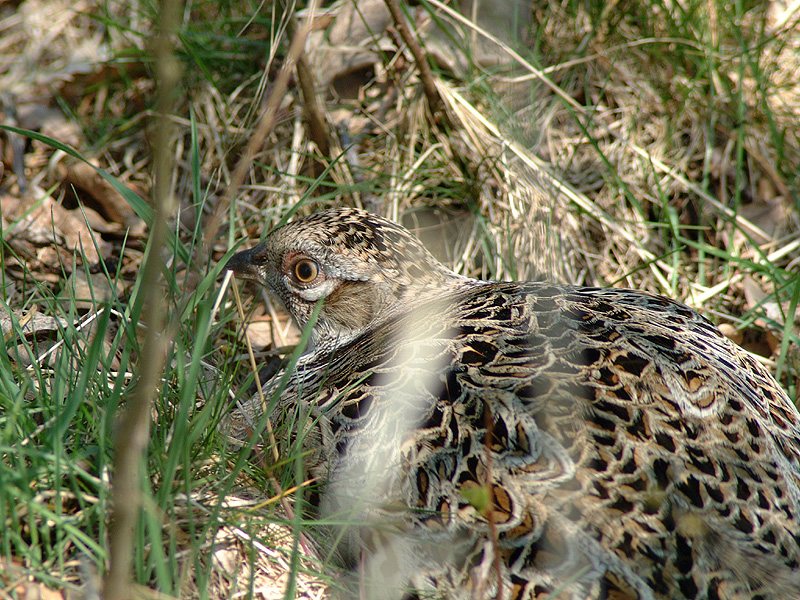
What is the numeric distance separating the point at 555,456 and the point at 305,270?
201cm

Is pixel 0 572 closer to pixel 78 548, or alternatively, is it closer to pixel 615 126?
pixel 78 548

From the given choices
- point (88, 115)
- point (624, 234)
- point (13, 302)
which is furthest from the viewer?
point (88, 115)

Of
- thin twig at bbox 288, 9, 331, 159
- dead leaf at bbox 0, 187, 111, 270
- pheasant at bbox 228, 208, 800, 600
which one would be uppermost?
thin twig at bbox 288, 9, 331, 159

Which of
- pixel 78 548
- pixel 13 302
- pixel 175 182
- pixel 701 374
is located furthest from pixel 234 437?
pixel 175 182

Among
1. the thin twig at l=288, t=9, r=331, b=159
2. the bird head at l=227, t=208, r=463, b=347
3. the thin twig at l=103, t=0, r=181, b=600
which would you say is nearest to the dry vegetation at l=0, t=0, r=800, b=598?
the thin twig at l=288, t=9, r=331, b=159

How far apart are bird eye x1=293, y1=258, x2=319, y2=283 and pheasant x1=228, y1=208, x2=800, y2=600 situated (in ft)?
2.31

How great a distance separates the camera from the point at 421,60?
5.86 m

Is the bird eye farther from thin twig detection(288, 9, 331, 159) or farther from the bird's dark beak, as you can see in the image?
thin twig detection(288, 9, 331, 159)

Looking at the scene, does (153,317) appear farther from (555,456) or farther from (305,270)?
(305,270)

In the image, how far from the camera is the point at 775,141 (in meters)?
6.39

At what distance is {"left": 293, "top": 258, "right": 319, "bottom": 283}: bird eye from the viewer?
4.80 metres

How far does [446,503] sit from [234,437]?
1158mm

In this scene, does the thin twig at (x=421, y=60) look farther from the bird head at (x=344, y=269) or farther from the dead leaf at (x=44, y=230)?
the dead leaf at (x=44, y=230)

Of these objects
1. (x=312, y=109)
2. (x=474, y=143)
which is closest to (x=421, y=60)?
(x=474, y=143)
